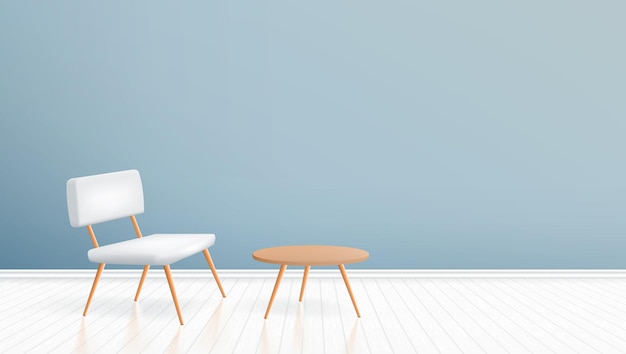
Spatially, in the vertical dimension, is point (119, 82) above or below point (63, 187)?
above

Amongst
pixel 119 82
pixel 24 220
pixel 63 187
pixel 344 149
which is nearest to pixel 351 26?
pixel 344 149

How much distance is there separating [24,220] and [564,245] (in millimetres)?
3654

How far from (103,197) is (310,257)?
50.0 inches

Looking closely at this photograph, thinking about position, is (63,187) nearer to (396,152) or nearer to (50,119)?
(50,119)

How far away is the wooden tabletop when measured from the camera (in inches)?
127

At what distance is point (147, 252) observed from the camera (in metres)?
3.25

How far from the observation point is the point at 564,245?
14.4 feet
